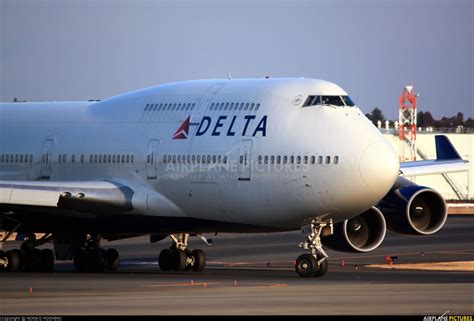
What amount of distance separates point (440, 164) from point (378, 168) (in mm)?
9640

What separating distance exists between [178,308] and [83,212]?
1450cm

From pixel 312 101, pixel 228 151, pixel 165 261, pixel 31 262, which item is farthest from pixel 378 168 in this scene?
pixel 31 262

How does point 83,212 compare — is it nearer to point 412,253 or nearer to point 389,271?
point 389,271

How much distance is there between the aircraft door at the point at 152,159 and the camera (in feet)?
129

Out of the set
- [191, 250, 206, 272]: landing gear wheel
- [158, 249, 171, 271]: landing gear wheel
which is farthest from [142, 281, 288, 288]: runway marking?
[158, 249, 171, 271]: landing gear wheel

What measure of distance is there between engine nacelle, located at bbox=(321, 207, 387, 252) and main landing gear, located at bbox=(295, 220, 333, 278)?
2.45 m

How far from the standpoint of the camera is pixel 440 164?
147 ft

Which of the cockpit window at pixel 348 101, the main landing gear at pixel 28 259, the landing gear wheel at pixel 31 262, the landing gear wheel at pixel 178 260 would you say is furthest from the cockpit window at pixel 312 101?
the landing gear wheel at pixel 31 262

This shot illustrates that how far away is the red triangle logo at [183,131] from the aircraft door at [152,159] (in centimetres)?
73

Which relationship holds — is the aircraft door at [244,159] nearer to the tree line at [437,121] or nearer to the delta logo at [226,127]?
the delta logo at [226,127]

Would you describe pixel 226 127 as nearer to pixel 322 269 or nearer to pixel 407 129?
pixel 322 269

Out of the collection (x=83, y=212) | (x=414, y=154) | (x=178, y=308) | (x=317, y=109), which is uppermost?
(x=414, y=154)

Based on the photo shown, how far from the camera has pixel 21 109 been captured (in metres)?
44.3

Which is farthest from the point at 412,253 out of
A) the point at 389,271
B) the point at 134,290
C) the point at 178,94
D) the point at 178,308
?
the point at 178,308
